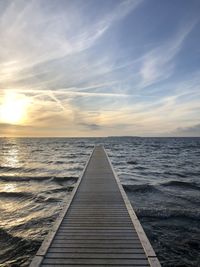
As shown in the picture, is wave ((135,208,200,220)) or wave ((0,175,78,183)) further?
wave ((0,175,78,183))

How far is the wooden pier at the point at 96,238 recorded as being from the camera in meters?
4.74

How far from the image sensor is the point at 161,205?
12.4m

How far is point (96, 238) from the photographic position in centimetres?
577

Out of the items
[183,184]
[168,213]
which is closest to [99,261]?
[168,213]

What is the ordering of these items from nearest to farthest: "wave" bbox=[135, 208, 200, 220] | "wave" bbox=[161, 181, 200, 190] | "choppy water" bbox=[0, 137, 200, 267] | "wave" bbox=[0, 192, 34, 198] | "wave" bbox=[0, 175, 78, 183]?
"choppy water" bbox=[0, 137, 200, 267] → "wave" bbox=[135, 208, 200, 220] → "wave" bbox=[0, 192, 34, 198] → "wave" bbox=[161, 181, 200, 190] → "wave" bbox=[0, 175, 78, 183]

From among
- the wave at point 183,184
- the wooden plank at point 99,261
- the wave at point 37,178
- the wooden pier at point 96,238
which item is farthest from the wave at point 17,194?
the wooden plank at point 99,261

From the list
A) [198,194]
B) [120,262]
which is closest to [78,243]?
[120,262]

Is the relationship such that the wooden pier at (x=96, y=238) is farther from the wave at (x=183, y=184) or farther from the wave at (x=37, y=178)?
the wave at (x=37, y=178)

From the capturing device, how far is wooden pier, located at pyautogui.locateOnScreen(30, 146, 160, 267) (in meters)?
4.74

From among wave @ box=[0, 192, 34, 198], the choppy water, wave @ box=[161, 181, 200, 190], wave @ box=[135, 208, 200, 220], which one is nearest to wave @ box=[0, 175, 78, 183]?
the choppy water

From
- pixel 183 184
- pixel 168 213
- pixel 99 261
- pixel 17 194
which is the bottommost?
pixel 183 184

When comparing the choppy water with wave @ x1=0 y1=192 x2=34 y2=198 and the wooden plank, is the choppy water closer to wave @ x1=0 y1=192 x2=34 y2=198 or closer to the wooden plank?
wave @ x1=0 y1=192 x2=34 y2=198

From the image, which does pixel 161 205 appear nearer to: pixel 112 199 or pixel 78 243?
A: pixel 112 199

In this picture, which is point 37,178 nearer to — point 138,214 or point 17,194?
point 17,194
